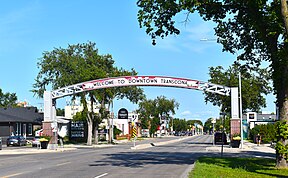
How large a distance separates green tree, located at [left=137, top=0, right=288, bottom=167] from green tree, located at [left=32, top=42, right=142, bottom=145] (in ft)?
115

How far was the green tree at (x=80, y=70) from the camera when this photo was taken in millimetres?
56594

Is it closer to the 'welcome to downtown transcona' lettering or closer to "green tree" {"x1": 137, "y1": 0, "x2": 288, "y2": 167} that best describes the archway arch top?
the 'welcome to downtown transcona' lettering

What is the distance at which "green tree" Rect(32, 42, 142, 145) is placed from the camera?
186ft

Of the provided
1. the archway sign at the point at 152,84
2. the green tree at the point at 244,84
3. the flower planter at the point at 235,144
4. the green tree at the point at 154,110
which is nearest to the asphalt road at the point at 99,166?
the archway sign at the point at 152,84

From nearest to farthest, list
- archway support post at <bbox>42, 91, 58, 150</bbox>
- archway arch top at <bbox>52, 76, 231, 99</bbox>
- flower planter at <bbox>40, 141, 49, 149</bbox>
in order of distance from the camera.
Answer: archway arch top at <bbox>52, 76, 231, 99</bbox> < flower planter at <bbox>40, 141, 49, 149</bbox> < archway support post at <bbox>42, 91, 58, 150</bbox>

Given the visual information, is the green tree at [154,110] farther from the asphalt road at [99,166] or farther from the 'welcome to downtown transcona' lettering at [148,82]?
the asphalt road at [99,166]

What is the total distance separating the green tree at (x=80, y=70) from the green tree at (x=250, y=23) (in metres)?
35.0

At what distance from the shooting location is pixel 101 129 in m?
86.2

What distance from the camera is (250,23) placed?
64.8 feet

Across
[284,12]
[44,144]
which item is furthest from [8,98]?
[284,12]

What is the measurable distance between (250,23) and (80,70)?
38.6 metres

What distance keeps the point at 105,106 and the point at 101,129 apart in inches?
823

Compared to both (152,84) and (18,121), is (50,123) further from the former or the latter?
(18,121)

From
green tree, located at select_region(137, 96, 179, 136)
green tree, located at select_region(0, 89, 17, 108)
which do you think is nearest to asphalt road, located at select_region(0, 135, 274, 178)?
green tree, located at select_region(137, 96, 179, 136)
